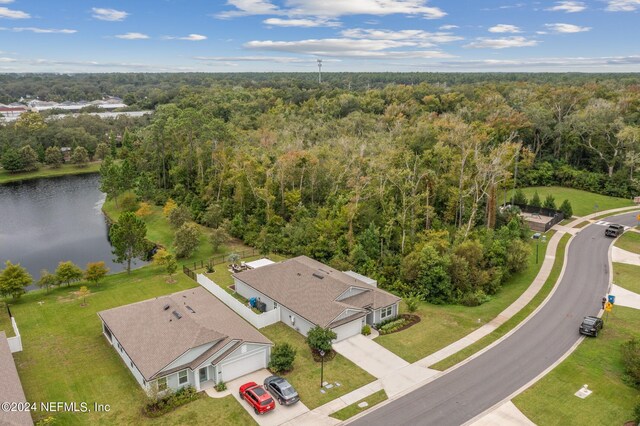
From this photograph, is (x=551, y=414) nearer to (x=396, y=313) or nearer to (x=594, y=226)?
(x=396, y=313)

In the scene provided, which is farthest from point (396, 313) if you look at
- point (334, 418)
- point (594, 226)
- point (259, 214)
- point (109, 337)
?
point (594, 226)

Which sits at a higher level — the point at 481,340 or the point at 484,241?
the point at 484,241

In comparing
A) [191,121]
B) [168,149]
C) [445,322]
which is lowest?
[445,322]

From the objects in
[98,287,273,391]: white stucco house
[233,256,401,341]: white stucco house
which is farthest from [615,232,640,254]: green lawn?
[98,287,273,391]: white stucco house

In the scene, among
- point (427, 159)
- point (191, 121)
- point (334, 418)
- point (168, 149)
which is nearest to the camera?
point (334, 418)

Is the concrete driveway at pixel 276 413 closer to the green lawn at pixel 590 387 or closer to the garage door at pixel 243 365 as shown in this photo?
the garage door at pixel 243 365

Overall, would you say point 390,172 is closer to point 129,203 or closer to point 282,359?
point 282,359
